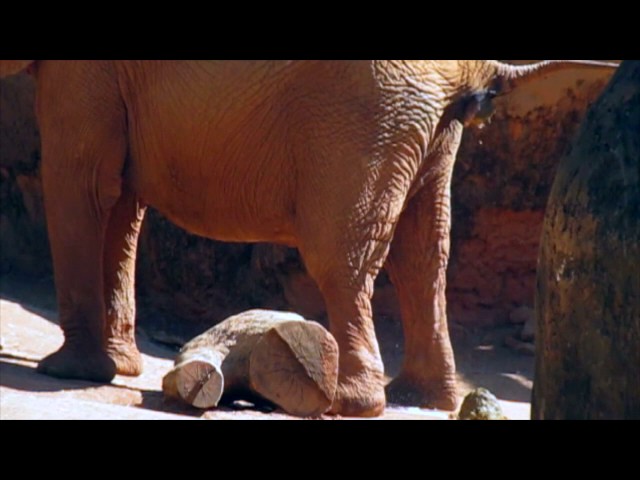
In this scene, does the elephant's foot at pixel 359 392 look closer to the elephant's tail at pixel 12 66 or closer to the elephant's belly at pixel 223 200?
the elephant's belly at pixel 223 200

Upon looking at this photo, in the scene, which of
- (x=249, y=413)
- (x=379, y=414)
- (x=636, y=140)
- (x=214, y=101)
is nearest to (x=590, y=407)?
(x=636, y=140)

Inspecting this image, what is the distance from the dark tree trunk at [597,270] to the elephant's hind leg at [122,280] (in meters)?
5.36

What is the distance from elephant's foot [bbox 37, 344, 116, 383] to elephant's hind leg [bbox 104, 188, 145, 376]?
2.44 feet

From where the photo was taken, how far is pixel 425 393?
8.60m

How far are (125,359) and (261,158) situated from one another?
1526mm

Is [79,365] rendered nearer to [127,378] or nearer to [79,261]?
[79,261]

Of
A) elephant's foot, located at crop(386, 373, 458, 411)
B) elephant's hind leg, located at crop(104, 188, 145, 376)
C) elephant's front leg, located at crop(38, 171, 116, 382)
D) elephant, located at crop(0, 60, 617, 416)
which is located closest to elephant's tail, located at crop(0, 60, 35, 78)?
elephant, located at crop(0, 60, 617, 416)

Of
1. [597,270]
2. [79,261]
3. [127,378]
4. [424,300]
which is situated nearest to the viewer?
[597,270]

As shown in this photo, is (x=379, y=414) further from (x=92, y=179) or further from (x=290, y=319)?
(x=92, y=179)

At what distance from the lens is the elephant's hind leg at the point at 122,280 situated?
858cm

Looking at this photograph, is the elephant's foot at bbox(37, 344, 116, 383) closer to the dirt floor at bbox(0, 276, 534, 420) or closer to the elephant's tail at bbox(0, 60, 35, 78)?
the dirt floor at bbox(0, 276, 534, 420)

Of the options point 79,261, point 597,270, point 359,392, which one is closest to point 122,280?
point 79,261
